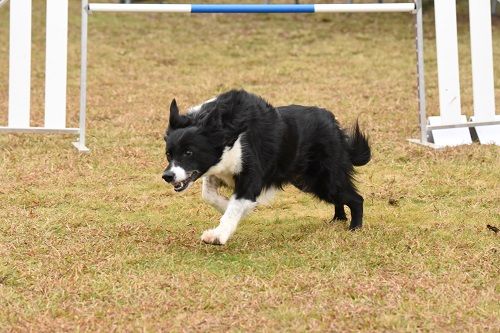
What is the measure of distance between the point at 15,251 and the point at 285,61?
→ 9.69m

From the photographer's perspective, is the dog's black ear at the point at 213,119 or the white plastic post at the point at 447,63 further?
the white plastic post at the point at 447,63

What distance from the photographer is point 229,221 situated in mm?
4984

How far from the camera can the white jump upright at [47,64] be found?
8.09 m

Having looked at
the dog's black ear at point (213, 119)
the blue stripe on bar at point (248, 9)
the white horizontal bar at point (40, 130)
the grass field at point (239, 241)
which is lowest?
the grass field at point (239, 241)

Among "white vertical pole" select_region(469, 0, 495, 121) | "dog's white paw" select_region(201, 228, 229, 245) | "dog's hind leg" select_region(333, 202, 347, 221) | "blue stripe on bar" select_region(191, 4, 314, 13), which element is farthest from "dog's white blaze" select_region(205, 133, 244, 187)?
"white vertical pole" select_region(469, 0, 495, 121)

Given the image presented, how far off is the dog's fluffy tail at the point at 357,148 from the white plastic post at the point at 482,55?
8.91 feet

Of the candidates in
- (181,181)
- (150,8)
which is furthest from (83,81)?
(181,181)

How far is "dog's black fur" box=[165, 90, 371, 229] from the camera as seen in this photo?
4.96m

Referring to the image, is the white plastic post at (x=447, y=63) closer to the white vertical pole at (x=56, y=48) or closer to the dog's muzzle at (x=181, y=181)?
the white vertical pole at (x=56, y=48)

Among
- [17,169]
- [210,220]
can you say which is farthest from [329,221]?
[17,169]

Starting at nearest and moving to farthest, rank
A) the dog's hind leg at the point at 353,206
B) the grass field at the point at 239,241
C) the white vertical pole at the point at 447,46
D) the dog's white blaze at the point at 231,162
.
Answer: the grass field at the point at 239,241 → the dog's white blaze at the point at 231,162 → the dog's hind leg at the point at 353,206 → the white vertical pole at the point at 447,46

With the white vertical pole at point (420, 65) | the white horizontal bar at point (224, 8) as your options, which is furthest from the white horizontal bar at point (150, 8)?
the white vertical pole at point (420, 65)

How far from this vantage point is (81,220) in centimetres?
587

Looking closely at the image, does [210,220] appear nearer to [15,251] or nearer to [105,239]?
[105,239]
